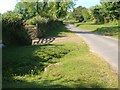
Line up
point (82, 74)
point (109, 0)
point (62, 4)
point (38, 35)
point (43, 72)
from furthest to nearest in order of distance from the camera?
1. point (62, 4)
2. point (109, 0)
3. point (38, 35)
4. point (43, 72)
5. point (82, 74)

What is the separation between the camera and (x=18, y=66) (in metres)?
15.5

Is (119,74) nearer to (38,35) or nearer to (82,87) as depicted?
(82,87)

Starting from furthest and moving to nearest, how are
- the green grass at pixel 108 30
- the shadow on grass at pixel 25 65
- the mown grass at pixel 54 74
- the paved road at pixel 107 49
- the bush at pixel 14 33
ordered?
the green grass at pixel 108 30 < the bush at pixel 14 33 < the paved road at pixel 107 49 < the shadow on grass at pixel 25 65 < the mown grass at pixel 54 74

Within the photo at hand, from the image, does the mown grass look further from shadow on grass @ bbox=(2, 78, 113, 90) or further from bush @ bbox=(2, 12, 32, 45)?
bush @ bbox=(2, 12, 32, 45)

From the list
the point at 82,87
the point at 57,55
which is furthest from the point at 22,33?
the point at 82,87

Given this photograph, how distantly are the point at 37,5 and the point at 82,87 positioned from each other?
201 ft

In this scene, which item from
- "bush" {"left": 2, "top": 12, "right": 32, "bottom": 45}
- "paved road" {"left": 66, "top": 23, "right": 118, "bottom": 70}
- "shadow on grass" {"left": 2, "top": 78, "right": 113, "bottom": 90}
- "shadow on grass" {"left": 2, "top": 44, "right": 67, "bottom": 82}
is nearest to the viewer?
"shadow on grass" {"left": 2, "top": 78, "right": 113, "bottom": 90}

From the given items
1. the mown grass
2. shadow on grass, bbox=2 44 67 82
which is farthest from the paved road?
shadow on grass, bbox=2 44 67 82

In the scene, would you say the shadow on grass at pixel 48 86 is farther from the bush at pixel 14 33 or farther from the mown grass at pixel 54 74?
the bush at pixel 14 33

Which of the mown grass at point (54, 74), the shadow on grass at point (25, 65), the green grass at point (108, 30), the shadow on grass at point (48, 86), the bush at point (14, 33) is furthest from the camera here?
the green grass at point (108, 30)

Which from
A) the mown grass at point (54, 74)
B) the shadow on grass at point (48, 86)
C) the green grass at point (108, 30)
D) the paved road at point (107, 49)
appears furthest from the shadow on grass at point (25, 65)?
the green grass at point (108, 30)

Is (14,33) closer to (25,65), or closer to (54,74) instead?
(25,65)

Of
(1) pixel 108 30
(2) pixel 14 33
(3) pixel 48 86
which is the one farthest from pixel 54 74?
(1) pixel 108 30

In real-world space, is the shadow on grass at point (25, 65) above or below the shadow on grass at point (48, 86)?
below
